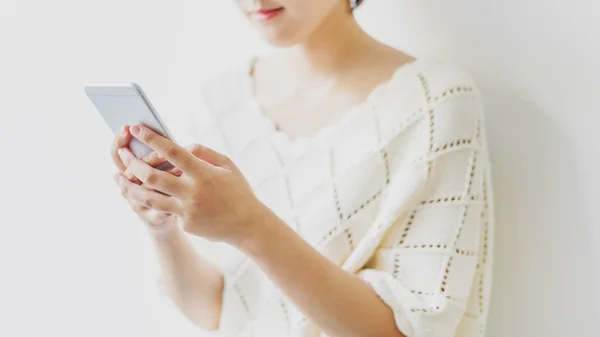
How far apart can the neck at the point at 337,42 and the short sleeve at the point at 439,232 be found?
17 centimetres

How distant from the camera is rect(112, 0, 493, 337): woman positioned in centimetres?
81

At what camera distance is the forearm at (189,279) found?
1.05 metres

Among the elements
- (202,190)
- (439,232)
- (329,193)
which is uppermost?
(202,190)

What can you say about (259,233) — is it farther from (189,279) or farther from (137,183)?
(189,279)

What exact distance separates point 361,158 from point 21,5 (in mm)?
865

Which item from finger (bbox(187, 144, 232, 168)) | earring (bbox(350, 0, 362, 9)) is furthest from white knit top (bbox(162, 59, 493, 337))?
finger (bbox(187, 144, 232, 168))

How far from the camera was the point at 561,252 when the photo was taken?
98 cm

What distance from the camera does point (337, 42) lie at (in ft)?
3.45

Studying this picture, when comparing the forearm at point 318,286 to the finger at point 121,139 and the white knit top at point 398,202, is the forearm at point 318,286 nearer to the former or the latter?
the white knit top at point 398,202

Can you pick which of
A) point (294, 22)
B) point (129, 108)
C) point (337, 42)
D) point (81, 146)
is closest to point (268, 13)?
point (294, 22)

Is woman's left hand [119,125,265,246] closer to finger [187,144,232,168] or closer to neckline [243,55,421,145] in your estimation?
finger [187,144,232,168]

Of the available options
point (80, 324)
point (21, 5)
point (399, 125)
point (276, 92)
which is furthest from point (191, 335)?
point (21, 5)

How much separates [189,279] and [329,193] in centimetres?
26

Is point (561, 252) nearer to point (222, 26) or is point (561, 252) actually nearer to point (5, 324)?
point (222, 26)
